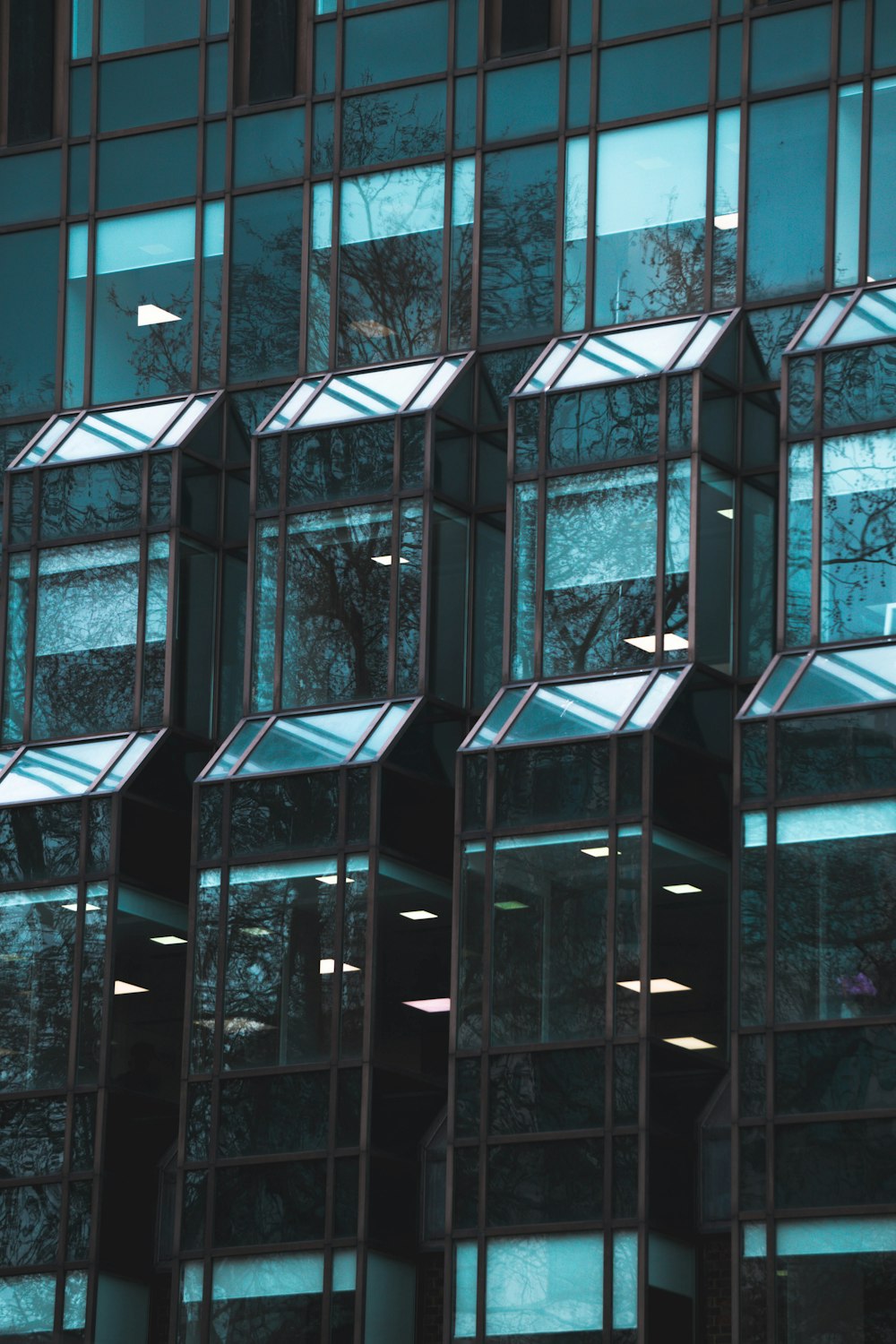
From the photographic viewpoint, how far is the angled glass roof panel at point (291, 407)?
34.1m

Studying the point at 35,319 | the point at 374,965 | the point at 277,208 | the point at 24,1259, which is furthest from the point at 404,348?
the point at 24,1259

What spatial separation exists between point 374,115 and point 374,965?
10.7 metres

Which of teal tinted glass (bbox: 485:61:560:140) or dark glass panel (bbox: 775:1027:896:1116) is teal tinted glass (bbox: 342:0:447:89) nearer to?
teal tinted glass (bbox: 485:61:560:140)

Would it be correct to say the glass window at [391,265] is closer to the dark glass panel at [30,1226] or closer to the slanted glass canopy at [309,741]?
the slanted glass canopy at [309,741]

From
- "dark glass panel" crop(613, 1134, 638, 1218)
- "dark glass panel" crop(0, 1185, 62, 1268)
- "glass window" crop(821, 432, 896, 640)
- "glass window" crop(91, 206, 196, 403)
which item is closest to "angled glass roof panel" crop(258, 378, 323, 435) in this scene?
"glass window" crop(91, 206, 196, 403)

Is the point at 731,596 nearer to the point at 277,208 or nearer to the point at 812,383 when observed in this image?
the point at 812,383

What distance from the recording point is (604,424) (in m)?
32.1

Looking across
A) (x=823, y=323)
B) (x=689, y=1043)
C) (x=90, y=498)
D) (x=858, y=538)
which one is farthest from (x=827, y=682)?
(x=90, y=498)

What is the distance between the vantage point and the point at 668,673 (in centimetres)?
3100

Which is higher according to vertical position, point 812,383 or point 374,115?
point 374,115

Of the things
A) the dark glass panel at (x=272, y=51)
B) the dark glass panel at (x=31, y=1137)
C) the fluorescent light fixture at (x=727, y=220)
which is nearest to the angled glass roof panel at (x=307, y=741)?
the dark glass panel at (x=31, y=1137)

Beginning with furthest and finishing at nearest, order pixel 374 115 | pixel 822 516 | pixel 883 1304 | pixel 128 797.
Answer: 1. pixel 374 115
2. pixel 128 797
3. pixel 822 516
4. pixel 883 1304

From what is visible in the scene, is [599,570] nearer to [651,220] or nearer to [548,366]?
[548,366]

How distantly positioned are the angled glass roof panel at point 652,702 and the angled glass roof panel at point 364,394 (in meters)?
4.79
